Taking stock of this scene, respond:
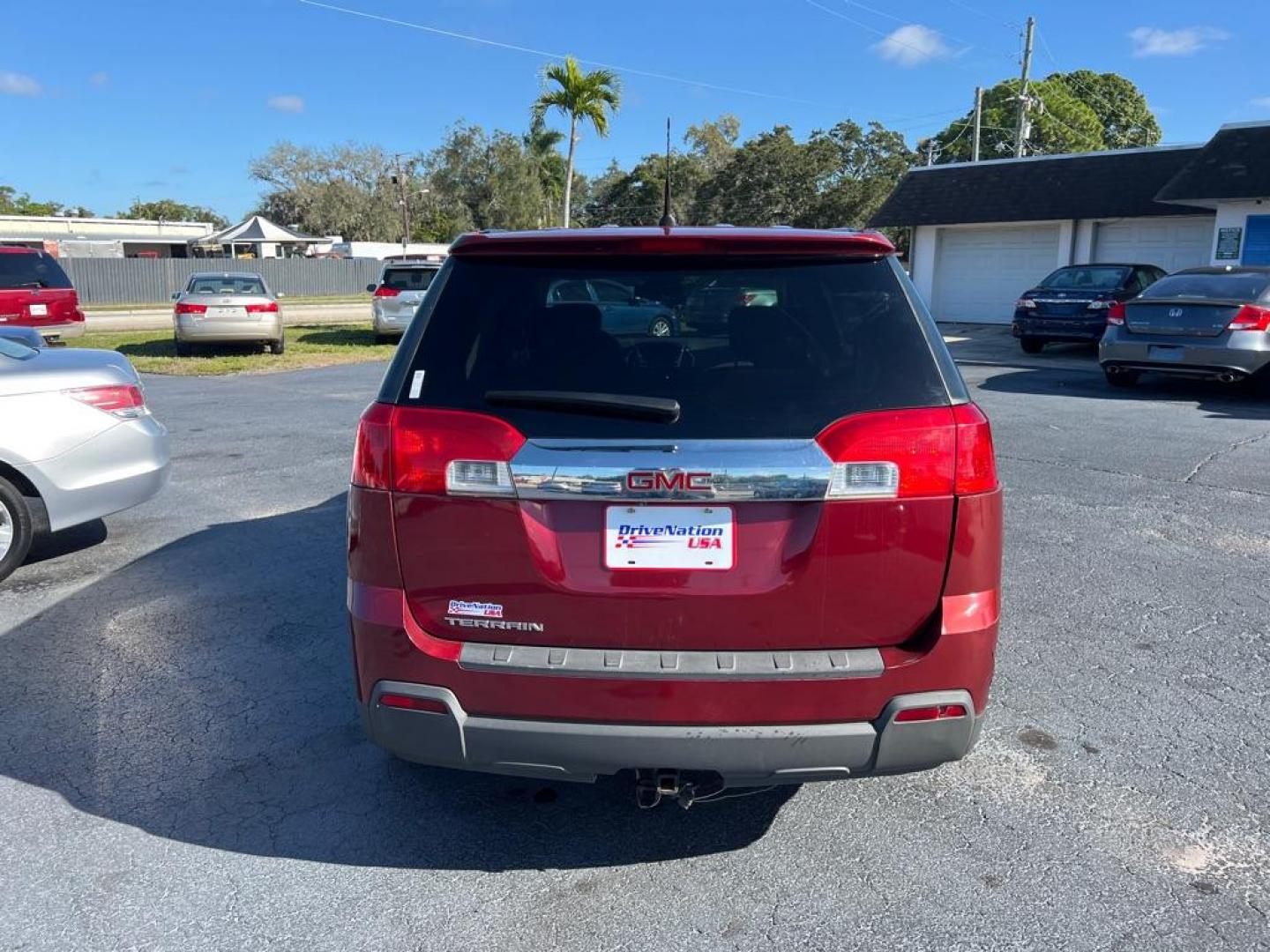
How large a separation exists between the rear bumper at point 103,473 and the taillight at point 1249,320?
11.2 meters

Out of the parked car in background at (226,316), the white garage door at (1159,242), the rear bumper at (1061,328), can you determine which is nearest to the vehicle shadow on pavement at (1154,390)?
the rear bumper at (1061,328)

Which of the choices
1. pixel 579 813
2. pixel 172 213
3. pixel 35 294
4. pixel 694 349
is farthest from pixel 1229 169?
pixel 172 213

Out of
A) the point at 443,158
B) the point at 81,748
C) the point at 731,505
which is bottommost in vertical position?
the point at 81,748

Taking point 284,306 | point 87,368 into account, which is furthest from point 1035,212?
point 284,306

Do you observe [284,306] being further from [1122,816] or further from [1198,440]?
[1122,816]

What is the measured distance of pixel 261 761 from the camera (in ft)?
11.7

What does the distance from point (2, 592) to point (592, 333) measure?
4.21 meters

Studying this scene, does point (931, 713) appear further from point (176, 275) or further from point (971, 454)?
point (176, 275)

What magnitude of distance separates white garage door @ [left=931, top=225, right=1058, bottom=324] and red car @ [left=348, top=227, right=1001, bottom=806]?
22.5 metres

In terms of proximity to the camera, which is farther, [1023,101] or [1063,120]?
[1063,120]

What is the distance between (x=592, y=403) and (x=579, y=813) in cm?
144

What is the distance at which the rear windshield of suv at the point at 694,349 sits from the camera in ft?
8.57

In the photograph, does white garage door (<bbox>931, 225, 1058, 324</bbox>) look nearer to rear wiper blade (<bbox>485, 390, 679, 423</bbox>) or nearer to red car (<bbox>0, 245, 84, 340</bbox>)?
red car (<bbox>0, 245, 84, 340</bbox>)

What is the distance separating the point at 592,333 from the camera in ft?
9.30
